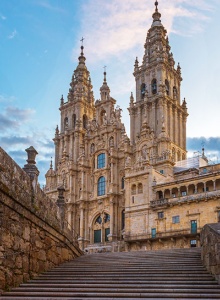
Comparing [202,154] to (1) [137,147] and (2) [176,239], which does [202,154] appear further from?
(2) [176,239]

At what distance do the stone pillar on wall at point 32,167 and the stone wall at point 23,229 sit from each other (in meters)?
0.10

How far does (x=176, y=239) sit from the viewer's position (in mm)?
39844

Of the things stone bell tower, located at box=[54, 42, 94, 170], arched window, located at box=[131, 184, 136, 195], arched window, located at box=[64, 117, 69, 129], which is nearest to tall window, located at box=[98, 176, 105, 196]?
stone bell tower, located at box=[54, 42, 94, 170]

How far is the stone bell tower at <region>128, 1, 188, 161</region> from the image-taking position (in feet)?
168


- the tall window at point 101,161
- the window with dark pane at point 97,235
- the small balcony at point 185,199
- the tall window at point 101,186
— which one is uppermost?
the tall window at point 101,161

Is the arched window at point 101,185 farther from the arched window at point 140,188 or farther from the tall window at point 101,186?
the arched window at point 140,188

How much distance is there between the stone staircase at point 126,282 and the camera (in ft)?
34.0

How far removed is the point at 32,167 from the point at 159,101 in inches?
1571

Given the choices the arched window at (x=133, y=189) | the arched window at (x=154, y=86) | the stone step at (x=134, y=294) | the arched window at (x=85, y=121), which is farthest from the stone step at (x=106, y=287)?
the arched window at (x=85, y=121)

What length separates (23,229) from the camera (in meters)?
11.8

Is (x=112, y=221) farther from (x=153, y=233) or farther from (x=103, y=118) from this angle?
(x=103, y=118)

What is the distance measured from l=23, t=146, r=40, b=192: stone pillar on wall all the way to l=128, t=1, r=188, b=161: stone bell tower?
3522 centimetres

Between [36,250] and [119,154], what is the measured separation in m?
40.8

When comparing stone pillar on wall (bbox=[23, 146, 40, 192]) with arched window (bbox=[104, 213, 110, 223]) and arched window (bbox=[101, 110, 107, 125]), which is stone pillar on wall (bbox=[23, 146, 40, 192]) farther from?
arched window (bbox=[101, 110, 107, 125])
